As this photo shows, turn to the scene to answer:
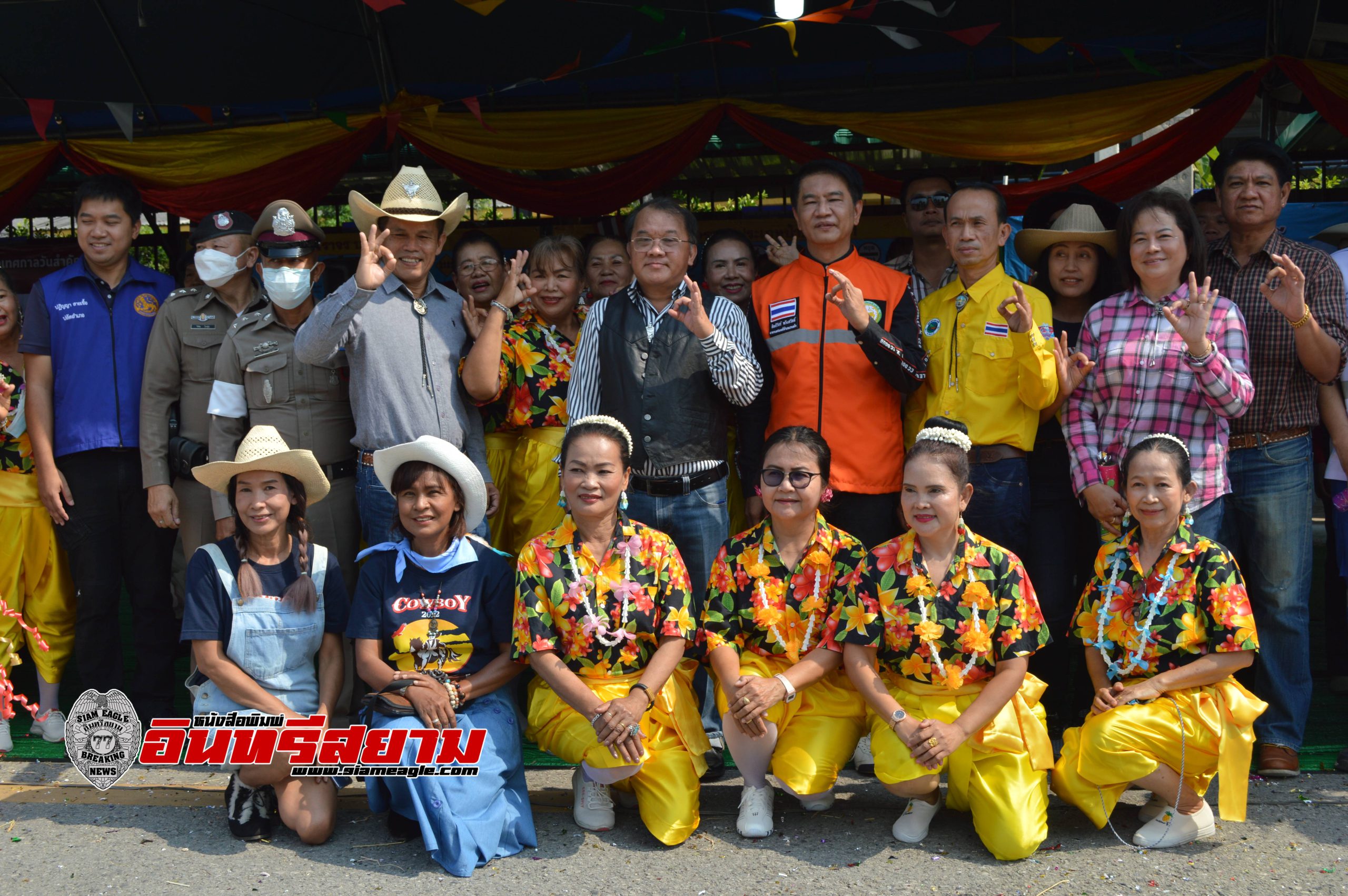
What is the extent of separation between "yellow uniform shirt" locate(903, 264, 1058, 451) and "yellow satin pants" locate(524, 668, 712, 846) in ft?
4.19

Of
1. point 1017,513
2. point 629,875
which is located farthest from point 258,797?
point 1017,513

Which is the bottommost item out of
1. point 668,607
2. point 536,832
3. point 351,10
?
point 536,832

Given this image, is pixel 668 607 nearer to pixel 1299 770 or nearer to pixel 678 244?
pixel 678 244

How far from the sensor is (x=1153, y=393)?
11.8 feet

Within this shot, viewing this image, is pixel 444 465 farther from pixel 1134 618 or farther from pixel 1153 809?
pixel 1153 809

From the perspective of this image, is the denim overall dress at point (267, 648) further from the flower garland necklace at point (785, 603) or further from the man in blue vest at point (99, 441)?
the flower garland necklace at point (785, 603)

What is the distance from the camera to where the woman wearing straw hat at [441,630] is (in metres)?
3.29

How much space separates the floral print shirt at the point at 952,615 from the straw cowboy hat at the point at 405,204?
81.0 inches

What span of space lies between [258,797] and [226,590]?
0.63m

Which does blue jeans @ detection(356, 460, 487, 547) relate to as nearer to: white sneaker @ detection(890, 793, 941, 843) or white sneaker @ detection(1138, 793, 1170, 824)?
white sneaker @ detection(890, 793, 941, 843)

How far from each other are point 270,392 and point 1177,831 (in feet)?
10.6

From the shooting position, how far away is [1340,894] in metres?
2.84

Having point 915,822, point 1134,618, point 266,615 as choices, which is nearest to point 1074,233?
point 1134,618

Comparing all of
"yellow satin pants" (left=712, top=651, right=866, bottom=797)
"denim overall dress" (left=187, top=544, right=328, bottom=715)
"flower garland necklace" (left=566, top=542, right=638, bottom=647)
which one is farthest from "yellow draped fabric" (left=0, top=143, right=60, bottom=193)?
"yellow satin pants" (left=712, top=651, right=866, bottom=797)
